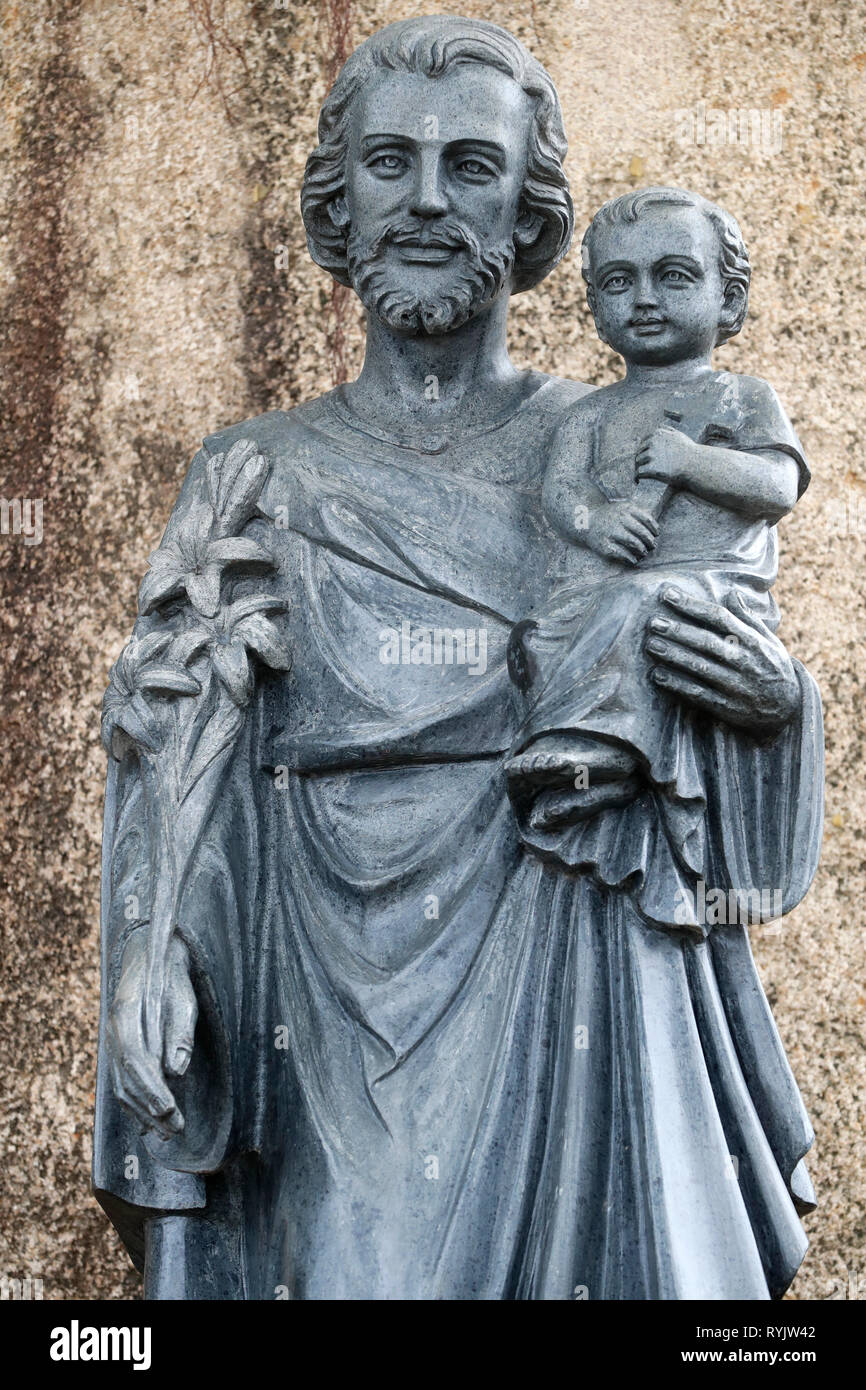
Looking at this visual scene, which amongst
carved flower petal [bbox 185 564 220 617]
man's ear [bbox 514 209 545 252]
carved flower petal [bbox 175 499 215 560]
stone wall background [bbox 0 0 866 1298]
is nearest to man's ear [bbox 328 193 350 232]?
man's ear [bbox 514 209 545 252]

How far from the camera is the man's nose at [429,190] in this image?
12.6ft

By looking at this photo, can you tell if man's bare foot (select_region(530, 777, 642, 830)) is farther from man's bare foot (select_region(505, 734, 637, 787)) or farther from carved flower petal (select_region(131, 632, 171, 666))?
carved flower petal (select_region(131, 632, 171, 666))

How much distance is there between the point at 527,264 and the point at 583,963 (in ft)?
3.90

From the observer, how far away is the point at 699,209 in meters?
3.75

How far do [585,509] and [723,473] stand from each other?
23cm

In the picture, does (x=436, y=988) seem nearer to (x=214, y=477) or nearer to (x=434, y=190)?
(x=214, y=477)

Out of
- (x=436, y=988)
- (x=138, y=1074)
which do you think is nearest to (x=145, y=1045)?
(x=138, y=1074)

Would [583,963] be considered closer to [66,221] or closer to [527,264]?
[527,264]

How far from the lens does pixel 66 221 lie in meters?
6.04

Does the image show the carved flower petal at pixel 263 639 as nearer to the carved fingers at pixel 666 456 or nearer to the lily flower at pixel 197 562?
the lily flower at pixel 197 562

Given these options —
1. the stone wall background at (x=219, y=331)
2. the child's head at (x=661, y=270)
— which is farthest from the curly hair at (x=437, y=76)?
the stone wall background at (x=219, y=331)

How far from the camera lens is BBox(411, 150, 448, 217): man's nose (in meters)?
3.83

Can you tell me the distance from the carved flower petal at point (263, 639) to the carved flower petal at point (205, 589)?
55mm

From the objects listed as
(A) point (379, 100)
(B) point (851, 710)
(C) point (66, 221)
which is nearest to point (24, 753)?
(C) point (66, 221)
